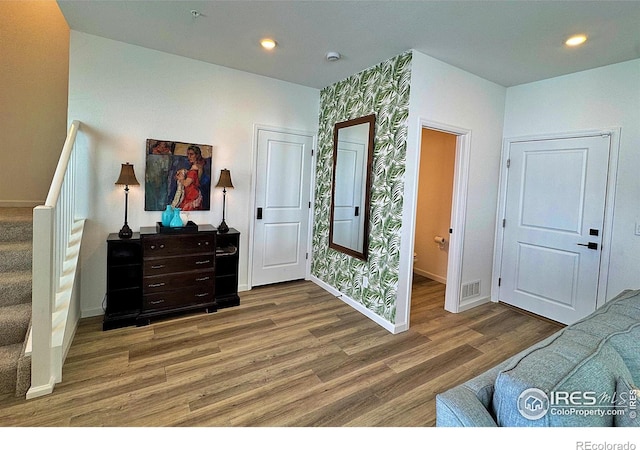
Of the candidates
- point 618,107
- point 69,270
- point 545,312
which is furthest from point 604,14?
point 69,270

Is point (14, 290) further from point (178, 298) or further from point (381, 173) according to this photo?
point (381, 173)

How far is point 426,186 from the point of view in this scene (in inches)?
192

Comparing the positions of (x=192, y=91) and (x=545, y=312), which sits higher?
(x=192, y=91)

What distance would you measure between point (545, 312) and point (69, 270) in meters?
4.60

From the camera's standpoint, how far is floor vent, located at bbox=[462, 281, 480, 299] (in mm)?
3557

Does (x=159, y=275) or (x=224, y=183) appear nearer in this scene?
(x=159, y=275)

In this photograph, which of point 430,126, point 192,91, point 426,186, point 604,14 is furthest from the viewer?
point 426,186

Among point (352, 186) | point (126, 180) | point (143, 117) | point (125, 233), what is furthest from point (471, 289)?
point (143, 117)

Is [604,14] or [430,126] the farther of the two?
[430,126]

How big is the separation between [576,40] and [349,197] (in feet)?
7.75

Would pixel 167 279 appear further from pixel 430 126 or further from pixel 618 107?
pixel 618 107

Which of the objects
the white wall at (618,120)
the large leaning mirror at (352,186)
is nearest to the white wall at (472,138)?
the large leaning mirror at (352,186)

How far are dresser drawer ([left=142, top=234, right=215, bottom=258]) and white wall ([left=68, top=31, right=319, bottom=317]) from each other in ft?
1.53

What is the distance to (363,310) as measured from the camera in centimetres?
335
